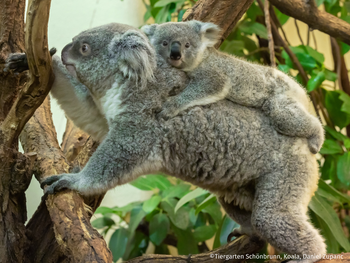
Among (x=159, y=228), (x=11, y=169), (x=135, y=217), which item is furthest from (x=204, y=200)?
(x=11, y=169)

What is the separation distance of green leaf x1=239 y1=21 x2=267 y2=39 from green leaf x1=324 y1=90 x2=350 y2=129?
911mm

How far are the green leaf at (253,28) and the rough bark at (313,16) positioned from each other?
2.41 ft

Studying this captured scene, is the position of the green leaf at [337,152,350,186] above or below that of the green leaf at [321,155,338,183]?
above

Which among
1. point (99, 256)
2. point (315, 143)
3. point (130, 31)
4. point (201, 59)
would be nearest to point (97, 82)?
point (130, 31)

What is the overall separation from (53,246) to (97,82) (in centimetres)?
103

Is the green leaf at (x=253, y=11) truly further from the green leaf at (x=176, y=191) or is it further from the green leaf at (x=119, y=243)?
the green leaf at (x=119, y=243)

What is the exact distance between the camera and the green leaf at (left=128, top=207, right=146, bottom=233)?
3141 mm

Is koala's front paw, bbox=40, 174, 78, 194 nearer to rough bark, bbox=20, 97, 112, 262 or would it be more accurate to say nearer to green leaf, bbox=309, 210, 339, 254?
rough bark, bbox=20, 97, 112, 262

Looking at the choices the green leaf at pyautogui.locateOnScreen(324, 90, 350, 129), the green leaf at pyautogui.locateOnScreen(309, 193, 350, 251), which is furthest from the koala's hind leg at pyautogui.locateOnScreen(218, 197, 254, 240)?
the green leaf at pyautogui.locateOnScreen(324, 90, 350, 129)

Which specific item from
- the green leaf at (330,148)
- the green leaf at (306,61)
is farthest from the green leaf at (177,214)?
the green leaf at (306,61)

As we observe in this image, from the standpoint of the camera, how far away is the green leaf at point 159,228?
3.17 meters

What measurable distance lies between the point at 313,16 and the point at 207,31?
1.13 meters

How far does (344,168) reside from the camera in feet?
10.0

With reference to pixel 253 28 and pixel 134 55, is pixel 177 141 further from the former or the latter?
pixel 253 28
